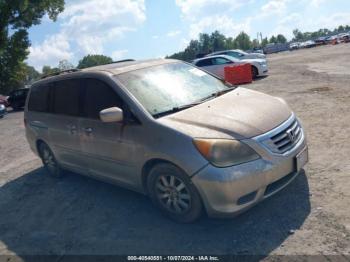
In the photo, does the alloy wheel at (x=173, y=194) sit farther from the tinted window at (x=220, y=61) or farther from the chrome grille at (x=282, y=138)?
the tinted window at (x=220, y=61)

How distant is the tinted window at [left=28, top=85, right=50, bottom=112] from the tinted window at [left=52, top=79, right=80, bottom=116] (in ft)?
1.23

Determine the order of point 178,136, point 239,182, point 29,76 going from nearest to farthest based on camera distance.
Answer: point 239,182 < point 178,136 < point 29,76

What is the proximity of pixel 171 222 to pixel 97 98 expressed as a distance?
1.98 metres

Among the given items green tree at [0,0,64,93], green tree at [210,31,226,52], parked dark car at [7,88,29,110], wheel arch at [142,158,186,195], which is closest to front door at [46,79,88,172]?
wheel arch at [142,158,186,195]

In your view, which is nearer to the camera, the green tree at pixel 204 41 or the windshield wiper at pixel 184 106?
the windshield wiper at pixel 184 106

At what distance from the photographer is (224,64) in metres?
18.5

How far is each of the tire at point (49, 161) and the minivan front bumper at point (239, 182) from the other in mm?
3525

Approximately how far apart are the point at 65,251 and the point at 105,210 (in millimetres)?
943

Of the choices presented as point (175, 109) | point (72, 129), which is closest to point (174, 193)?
point (175, 109)

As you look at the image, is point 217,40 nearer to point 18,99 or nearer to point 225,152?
point 18,99

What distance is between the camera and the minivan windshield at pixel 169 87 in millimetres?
4598

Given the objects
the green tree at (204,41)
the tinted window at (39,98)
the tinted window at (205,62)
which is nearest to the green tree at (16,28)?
the tinted window at (205,62)

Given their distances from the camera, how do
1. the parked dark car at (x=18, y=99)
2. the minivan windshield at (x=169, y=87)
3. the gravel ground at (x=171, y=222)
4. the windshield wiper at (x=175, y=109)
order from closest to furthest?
the gravel ground at (x=171, y=222)
the windshield wiper at (x=175, y=109)
the minivan windshield at (x=169, y=87)
the parked dark car at (x=18, y=99)

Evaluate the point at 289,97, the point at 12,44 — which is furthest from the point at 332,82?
the point at 12,44
